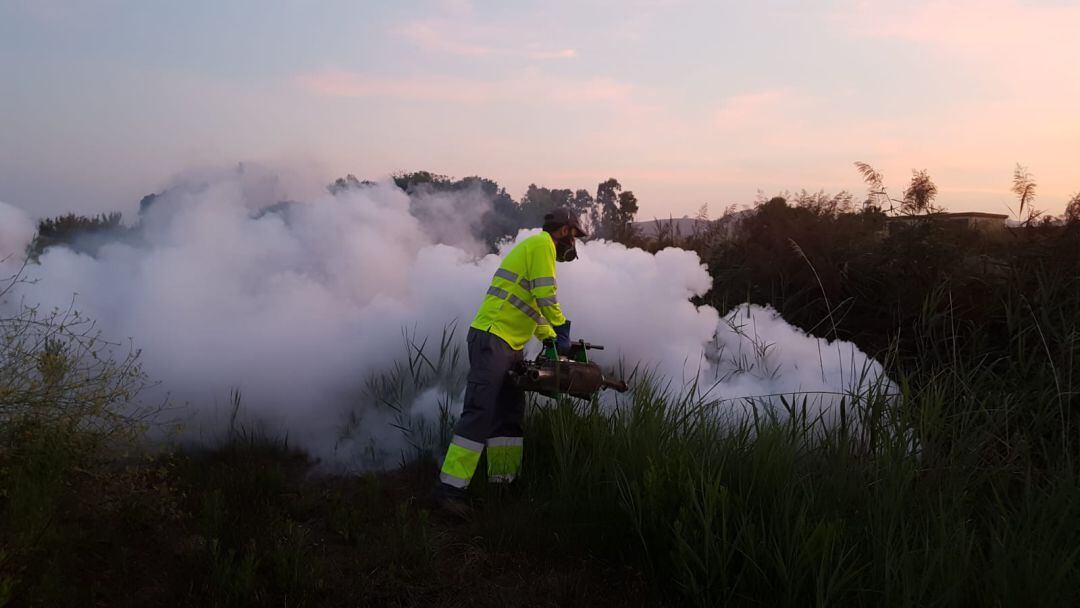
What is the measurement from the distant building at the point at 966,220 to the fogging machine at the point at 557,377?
458cm

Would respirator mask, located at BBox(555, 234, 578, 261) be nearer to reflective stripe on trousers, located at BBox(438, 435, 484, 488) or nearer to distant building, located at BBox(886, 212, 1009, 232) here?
reflective stripe on trousers, located at BBox(438, 435, 484, 488)

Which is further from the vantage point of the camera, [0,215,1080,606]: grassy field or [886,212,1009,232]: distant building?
[886,212,1009,232]: distant building

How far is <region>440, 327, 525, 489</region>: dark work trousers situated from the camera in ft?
16.9

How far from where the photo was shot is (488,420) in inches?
206

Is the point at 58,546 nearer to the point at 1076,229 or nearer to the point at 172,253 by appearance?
the point at 172,253

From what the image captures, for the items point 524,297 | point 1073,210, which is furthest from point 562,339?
point 1073,210

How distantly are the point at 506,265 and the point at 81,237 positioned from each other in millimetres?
7947

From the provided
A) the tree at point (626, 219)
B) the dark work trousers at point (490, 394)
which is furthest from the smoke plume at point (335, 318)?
the tree at point (626, 219)

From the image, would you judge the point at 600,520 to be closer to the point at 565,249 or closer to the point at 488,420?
the point at 488,420

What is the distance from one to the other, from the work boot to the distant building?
587cm

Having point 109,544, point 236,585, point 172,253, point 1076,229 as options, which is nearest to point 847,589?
point 236,585

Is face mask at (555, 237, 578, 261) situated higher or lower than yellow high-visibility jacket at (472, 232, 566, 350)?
higher

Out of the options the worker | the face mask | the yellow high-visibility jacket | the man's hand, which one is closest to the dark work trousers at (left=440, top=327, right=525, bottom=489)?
the worker

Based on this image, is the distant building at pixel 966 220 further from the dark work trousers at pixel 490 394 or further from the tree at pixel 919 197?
the dark work trousers at pixel 490 394
